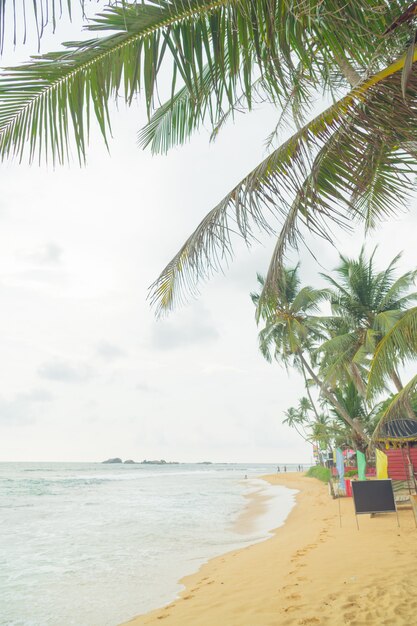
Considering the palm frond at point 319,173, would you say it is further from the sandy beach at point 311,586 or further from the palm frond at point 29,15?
the sandy beach at point 311,586

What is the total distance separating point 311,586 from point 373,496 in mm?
3430

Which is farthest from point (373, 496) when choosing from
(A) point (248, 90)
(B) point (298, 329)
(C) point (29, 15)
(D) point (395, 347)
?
(B) point (298, 329)

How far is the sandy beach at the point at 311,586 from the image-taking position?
3350mm

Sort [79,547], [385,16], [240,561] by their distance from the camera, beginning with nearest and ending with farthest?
[385,16]
[240,561]
[79,547]

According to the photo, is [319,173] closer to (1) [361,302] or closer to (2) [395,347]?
(2) [395,347]

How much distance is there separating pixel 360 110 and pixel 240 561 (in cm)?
617

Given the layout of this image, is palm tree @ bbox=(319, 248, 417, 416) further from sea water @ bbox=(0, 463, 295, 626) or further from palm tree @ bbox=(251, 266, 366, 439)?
sea water @ bbox=(0, 463, 295, 626)

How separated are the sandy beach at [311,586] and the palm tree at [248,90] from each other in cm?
273

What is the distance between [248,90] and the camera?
2.18 meters

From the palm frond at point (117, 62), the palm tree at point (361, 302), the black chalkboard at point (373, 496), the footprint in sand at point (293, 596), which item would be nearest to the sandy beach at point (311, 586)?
the footprint in sand at point (293, 596)

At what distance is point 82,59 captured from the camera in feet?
6.56

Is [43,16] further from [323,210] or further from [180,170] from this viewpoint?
[180,170]

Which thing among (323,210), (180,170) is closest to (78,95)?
(323,210)

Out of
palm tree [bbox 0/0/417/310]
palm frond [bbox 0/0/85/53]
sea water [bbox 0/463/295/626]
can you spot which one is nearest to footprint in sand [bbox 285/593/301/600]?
sea water [bbox 0/463/295/626]
